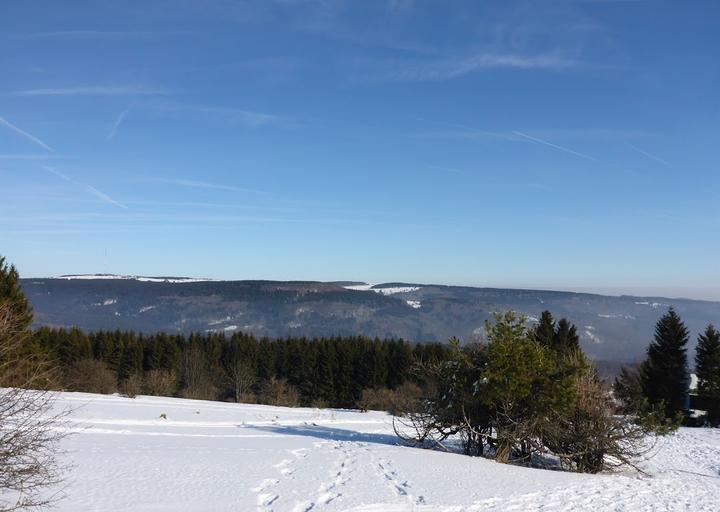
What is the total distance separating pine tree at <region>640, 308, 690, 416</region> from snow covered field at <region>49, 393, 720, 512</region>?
21.8 metres

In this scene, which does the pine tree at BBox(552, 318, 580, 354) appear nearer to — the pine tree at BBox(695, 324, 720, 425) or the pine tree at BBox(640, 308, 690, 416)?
the pine tree at BBox(640, 308, 690, 416)

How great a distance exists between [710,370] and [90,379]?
5479cm

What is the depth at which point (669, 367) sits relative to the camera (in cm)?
A: 4272

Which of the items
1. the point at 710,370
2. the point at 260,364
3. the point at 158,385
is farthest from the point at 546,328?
the point at 260,364

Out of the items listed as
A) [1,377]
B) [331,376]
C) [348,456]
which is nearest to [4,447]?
[1,377]

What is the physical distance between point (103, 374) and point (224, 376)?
1988 cm

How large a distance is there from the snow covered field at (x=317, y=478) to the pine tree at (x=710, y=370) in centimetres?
2132

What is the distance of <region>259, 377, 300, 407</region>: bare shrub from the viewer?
58.3 meters

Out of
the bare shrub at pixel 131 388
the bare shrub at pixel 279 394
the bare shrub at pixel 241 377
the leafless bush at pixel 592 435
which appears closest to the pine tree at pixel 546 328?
the leafless bush at pixel 592 435

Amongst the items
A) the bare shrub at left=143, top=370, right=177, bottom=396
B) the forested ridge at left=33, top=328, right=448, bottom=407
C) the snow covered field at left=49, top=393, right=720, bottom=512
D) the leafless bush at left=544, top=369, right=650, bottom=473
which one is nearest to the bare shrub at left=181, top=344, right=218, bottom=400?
the forested ridge at left=33, top=328, right=448, bottom=407

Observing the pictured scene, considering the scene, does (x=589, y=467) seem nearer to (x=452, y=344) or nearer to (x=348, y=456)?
(x=452, y=344)

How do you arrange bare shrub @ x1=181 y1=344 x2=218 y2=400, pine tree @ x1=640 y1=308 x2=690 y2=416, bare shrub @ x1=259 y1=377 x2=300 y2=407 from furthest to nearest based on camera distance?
bare shrub @ x1=181 y1=344 x2=218 y2=400, bare shrub @ x1=259 y1=377 x2=300 y2=407, pine tree @ x1=640 y1=308 x2=690 y2=416

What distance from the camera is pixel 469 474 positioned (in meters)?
14.8

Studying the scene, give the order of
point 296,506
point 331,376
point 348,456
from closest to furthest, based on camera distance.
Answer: point 296,506 → point 348,456 → point 331,376
